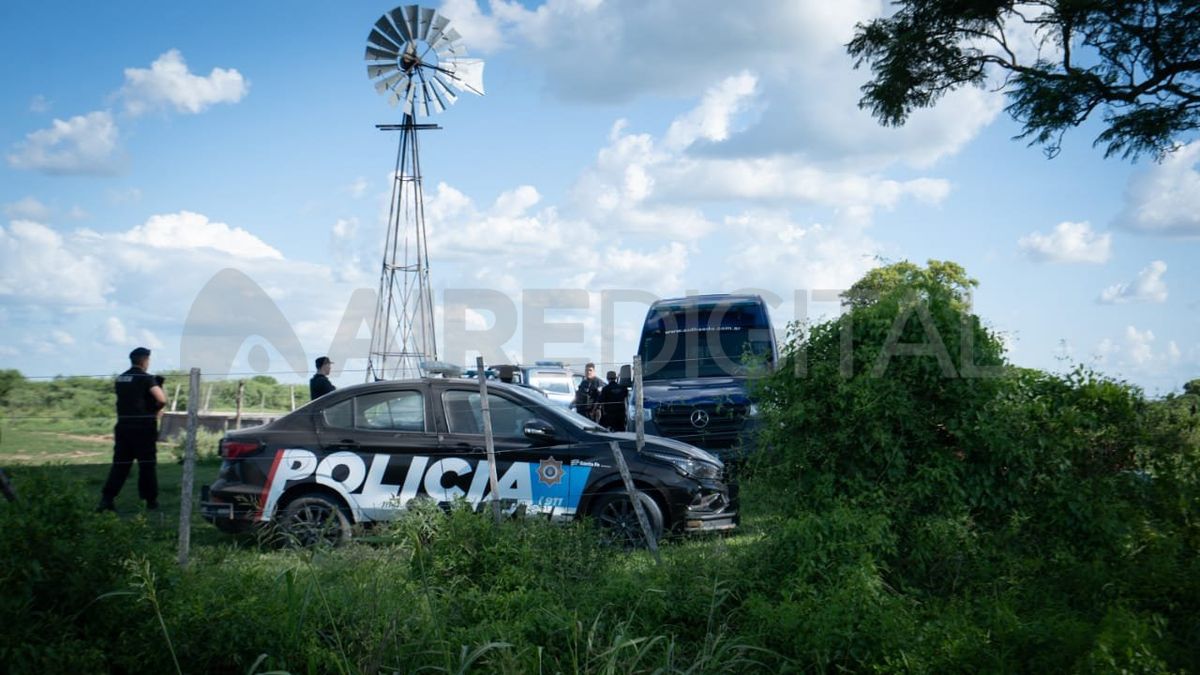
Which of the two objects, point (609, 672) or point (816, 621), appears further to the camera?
point (816, 621)

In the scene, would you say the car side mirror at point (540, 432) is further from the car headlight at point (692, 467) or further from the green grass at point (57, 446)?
the green grass at point (57, 446)

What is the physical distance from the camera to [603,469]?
894 centimetres

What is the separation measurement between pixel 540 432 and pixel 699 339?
5.98 m

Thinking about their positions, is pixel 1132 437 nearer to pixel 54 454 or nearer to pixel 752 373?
pixel 752 373

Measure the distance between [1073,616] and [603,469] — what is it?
456 cm

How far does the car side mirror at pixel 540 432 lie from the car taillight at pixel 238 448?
2566 mm

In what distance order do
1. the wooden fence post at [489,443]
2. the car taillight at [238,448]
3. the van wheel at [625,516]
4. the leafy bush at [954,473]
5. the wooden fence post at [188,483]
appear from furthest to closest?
1. the car taillight at [238,448]
2. the van wheel at [625,516]
3. the wooden fence post at [489,443]
4. the wooden fence post at [188,483]
5. the leafy bush at [954,473]

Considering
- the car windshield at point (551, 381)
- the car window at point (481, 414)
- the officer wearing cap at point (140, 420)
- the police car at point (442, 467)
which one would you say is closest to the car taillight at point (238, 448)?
the police car at point (442, 467)

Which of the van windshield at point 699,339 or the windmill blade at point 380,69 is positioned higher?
the windmill blade at point 380,69

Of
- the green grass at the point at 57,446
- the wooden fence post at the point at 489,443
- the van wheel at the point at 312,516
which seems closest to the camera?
the wooden fence post at the point at 489,443

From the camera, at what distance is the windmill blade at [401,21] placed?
31.7m

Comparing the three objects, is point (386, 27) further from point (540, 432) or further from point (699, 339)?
point (540, 432)

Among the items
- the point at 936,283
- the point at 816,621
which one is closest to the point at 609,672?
the point at 816,621

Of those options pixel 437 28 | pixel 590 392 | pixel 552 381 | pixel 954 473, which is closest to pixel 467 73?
pixel 437 28
